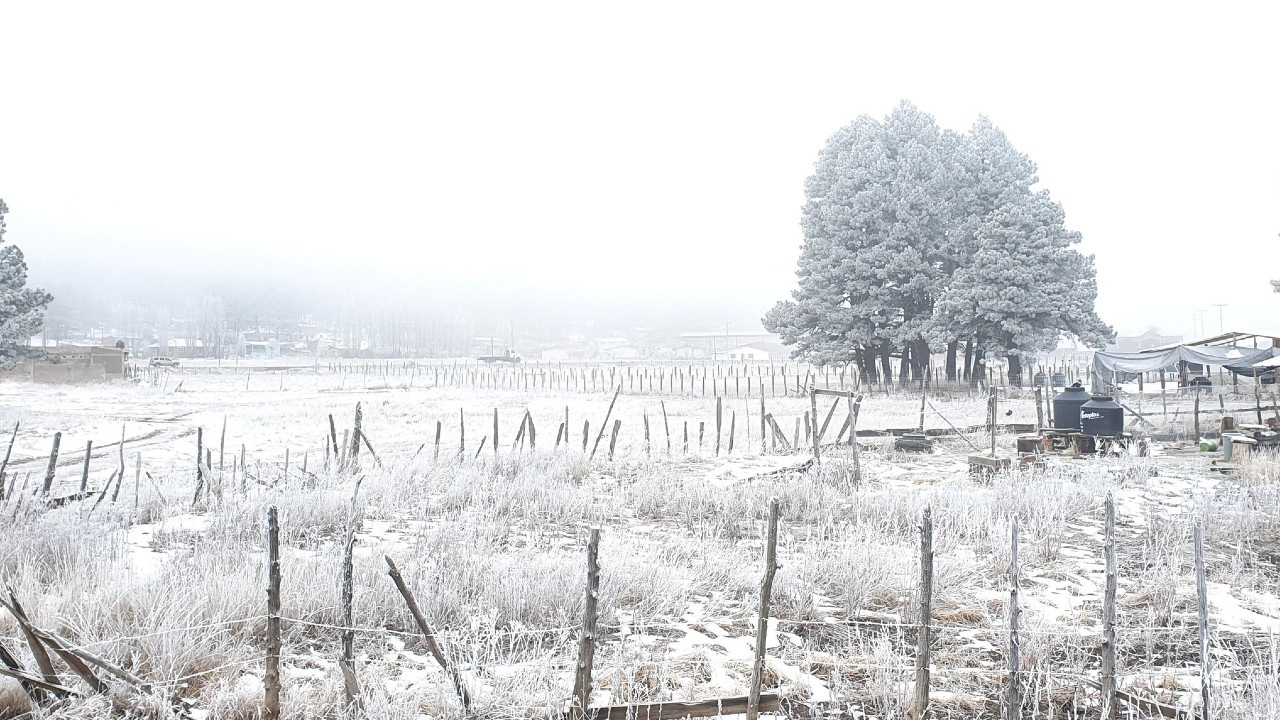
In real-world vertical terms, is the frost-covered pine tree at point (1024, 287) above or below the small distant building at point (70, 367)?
above

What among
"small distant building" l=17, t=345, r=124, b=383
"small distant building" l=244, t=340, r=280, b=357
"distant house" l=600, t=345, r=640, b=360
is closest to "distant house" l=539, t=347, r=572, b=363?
"distant house" l=600, t=345, r=640, b=360

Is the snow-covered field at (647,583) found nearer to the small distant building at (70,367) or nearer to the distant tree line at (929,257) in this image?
the distant tree line at (929,257)

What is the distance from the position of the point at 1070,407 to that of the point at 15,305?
35484 mm

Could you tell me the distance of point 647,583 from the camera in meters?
5.56

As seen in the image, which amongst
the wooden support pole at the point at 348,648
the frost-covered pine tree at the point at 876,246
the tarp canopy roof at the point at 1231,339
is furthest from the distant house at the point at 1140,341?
the wooden support pole at the point at 348,648

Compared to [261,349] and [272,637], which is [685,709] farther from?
[261,349]

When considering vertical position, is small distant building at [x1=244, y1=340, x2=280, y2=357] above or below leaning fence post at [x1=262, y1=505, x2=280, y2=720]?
above

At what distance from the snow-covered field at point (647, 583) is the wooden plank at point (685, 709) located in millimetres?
188

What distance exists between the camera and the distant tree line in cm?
2708

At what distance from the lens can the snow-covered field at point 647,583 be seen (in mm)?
4055

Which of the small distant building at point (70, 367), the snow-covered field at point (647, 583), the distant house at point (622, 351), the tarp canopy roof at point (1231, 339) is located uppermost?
the distant house at point (622, 351)

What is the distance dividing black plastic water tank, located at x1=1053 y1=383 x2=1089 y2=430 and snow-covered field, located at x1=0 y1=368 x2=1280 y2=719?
4.66m

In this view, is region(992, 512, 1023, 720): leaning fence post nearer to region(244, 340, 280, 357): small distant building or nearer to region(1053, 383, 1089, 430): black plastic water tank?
region(1053, 383, 1089, 430): black plastic water tank

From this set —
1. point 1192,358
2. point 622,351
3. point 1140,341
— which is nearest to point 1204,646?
point 1192,358
